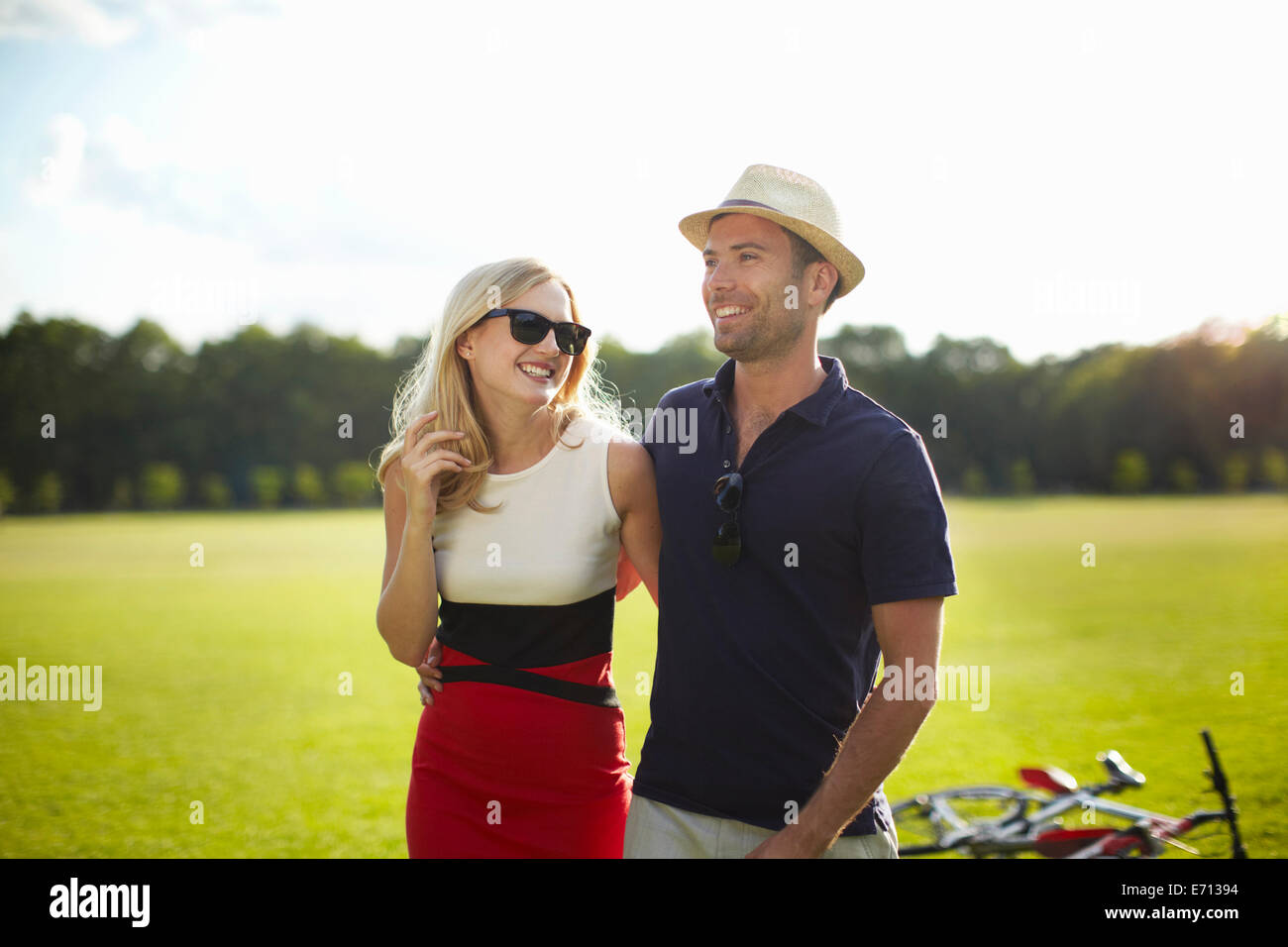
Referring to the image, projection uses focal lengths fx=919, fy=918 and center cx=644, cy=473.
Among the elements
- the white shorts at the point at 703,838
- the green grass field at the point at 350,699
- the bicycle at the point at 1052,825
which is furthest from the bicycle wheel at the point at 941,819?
the white shorts at the point at 703,838

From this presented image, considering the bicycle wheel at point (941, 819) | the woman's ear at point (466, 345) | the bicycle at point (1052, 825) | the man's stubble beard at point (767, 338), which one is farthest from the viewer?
the bicycle wheel at point (941, 819)

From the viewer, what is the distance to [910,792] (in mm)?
8375

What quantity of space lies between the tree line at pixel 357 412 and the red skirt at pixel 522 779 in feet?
239

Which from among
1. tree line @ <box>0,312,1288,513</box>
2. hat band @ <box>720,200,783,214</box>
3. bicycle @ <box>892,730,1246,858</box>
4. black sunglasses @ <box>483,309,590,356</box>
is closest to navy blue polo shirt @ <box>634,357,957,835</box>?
hat band @ <box>720,200,783,214</box>

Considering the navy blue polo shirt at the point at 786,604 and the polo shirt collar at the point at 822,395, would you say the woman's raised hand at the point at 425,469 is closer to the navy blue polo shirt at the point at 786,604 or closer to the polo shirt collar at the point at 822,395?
the navy blue polo shirt at the point at 786,604

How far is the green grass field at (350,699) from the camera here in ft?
25.7

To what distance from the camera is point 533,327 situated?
327cm

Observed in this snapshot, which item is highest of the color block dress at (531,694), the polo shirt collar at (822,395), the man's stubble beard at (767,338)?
the man's stubble beard at (767,338)

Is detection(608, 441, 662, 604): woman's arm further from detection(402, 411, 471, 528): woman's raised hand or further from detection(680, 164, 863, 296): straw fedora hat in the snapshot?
detection(680, 164, 863, 296): straw fedora hat

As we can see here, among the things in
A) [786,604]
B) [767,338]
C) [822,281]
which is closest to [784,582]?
[786,604]

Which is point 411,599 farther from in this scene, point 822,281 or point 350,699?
point 350,699

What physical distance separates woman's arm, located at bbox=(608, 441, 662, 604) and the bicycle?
362 centimetres
